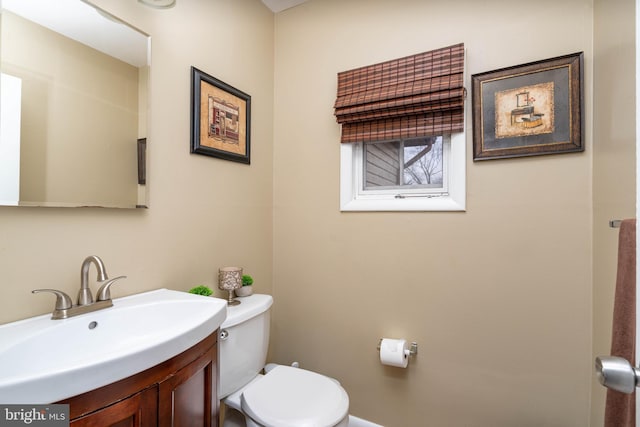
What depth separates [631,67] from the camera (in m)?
0.89

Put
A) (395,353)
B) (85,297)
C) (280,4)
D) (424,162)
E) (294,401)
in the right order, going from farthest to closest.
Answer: (280,4), (424,162), (395,353), (294,401), (85,297)

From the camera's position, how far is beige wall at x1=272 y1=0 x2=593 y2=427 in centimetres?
133

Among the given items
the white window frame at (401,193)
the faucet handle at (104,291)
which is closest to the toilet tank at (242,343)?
the faucet handle at (104,291)

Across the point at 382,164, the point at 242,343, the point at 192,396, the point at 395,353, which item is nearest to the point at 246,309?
the point at 242,343

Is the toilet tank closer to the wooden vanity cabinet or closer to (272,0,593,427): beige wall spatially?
the wooden vanity cabinet

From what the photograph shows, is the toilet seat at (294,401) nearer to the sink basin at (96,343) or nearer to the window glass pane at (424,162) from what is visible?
the sink basin at (96,343)

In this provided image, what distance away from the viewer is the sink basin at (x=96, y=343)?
1.93ft

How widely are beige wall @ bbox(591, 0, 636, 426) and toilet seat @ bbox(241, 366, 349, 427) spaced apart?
0.99 metres

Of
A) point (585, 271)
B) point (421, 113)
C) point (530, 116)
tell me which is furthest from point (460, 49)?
point (585, 271)

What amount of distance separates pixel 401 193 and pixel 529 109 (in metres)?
0.69

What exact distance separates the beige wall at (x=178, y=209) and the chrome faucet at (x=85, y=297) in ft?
0.24

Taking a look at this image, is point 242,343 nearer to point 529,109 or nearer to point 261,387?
point 261,387

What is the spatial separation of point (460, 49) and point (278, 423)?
70.5 inches

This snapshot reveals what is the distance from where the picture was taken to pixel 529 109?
137 centimetres
